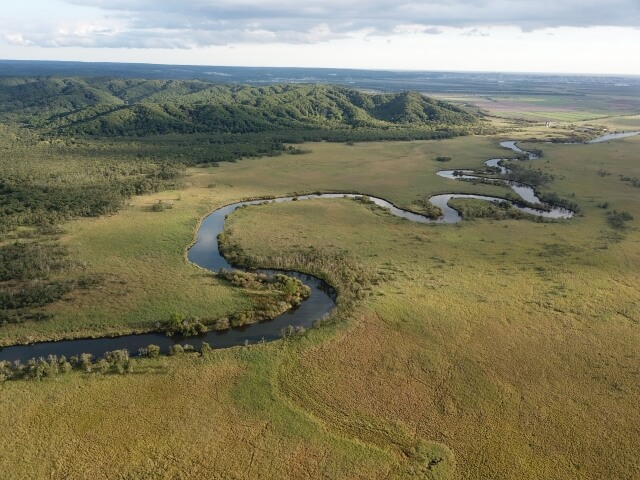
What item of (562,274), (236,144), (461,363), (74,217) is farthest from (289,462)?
(236,144)

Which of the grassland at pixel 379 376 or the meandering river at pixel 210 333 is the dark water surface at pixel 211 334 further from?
the grassland at pixel 379 376

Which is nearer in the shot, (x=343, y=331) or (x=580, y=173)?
(x=343, y=331)

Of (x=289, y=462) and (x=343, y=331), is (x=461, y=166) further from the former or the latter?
(x=289, y=462)

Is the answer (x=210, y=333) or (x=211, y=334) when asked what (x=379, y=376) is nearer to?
(x=211, y=334)

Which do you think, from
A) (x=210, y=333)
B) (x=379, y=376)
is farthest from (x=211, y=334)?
(x=379, y=376)

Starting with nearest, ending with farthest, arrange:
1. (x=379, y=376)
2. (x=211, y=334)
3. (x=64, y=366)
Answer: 1. (x=64, y=366)
2. (x=379, y=376)
3. (x=211, y=334)

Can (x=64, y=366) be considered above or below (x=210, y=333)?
above

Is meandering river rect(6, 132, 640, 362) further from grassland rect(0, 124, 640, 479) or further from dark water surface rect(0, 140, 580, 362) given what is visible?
grassland rect(0, 124, 640, 479)

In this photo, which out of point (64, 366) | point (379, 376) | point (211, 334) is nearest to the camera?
point (64, 366)

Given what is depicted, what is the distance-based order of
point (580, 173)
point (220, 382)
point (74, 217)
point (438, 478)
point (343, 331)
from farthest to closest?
1. point (580, 173)
2. point (74, 217)
3. point (343, 331)
4. point (220, 382)
5. point (438, 478)
